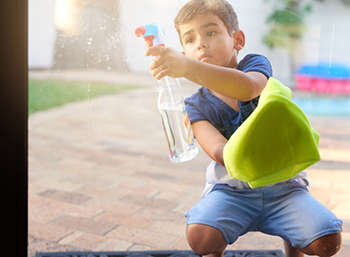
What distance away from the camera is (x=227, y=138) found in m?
0.93

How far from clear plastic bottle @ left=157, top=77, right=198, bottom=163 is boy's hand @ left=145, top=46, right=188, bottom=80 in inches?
4.8

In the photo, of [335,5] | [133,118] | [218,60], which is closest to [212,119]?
[218,60]

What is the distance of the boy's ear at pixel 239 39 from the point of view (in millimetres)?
917

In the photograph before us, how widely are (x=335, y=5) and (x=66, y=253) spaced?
1.07 meters

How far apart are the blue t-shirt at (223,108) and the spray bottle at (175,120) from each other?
A: 28 millimetres

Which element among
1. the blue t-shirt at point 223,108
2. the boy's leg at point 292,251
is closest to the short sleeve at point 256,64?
the blue t-shirt at point 223,108

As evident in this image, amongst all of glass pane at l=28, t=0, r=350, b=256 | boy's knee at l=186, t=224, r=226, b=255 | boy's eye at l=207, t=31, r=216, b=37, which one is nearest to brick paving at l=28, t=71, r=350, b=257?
glass pane at l=28, t=0, r=350, b=256

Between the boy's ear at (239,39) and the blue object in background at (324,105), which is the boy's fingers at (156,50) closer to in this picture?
the boy's ear at (239,39)

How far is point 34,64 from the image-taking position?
149 cm

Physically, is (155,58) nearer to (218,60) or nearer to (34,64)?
(218,60)

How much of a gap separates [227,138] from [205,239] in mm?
212

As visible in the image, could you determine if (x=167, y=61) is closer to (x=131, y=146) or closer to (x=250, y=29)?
(x=250, y=29)

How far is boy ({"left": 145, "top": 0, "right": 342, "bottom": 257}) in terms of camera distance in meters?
0.85

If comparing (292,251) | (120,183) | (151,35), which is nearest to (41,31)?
(151,35)
